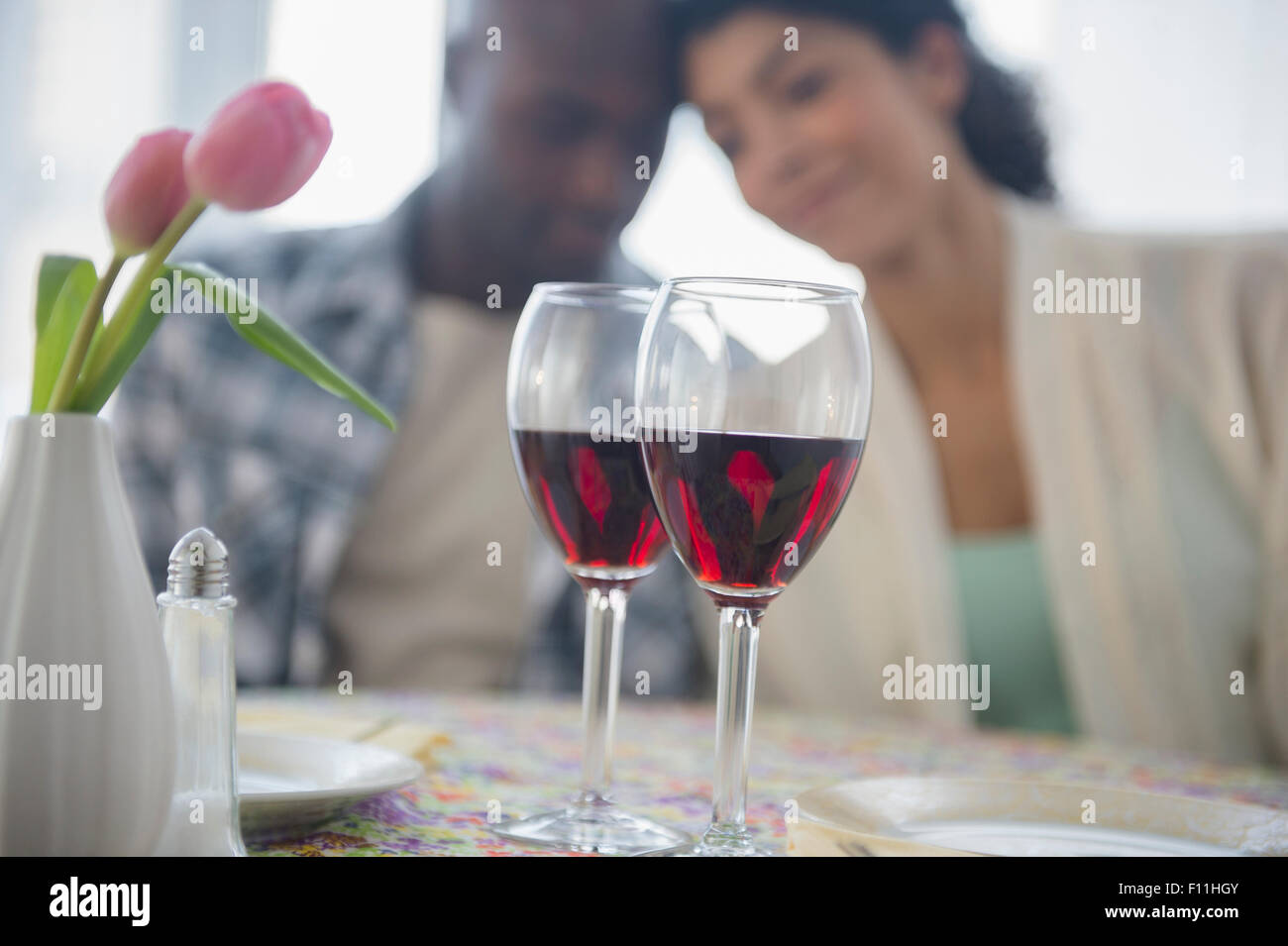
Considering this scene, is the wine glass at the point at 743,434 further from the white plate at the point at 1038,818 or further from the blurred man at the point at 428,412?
the blurred man at the point at 428,412

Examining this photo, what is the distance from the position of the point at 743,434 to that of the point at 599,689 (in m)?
0.14

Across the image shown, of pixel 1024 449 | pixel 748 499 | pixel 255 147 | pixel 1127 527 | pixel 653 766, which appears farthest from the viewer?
pixel 1024 449

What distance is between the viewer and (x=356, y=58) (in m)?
2.23

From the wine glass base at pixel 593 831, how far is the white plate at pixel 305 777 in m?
0.05

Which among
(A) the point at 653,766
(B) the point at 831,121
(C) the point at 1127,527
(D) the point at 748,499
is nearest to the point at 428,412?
(B) the point at 831,121

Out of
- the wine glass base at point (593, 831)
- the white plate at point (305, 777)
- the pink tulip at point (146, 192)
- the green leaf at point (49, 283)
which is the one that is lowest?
the wine glass base at point (593, 831)

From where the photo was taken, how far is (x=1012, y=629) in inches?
72.2

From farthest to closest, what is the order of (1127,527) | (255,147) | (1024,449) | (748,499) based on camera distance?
(1024,449)
(1127,527)
(748,499)
(255,147)

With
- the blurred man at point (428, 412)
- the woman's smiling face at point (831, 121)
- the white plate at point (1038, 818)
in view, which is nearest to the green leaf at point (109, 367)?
the white plate at point (1038, 818)

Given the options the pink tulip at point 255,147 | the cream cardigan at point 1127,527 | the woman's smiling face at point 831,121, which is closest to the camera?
the pink tulip at point 255,147

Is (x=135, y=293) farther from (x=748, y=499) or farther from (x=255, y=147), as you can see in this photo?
(x=748, y=499)

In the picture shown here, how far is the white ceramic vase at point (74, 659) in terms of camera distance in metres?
0.36
